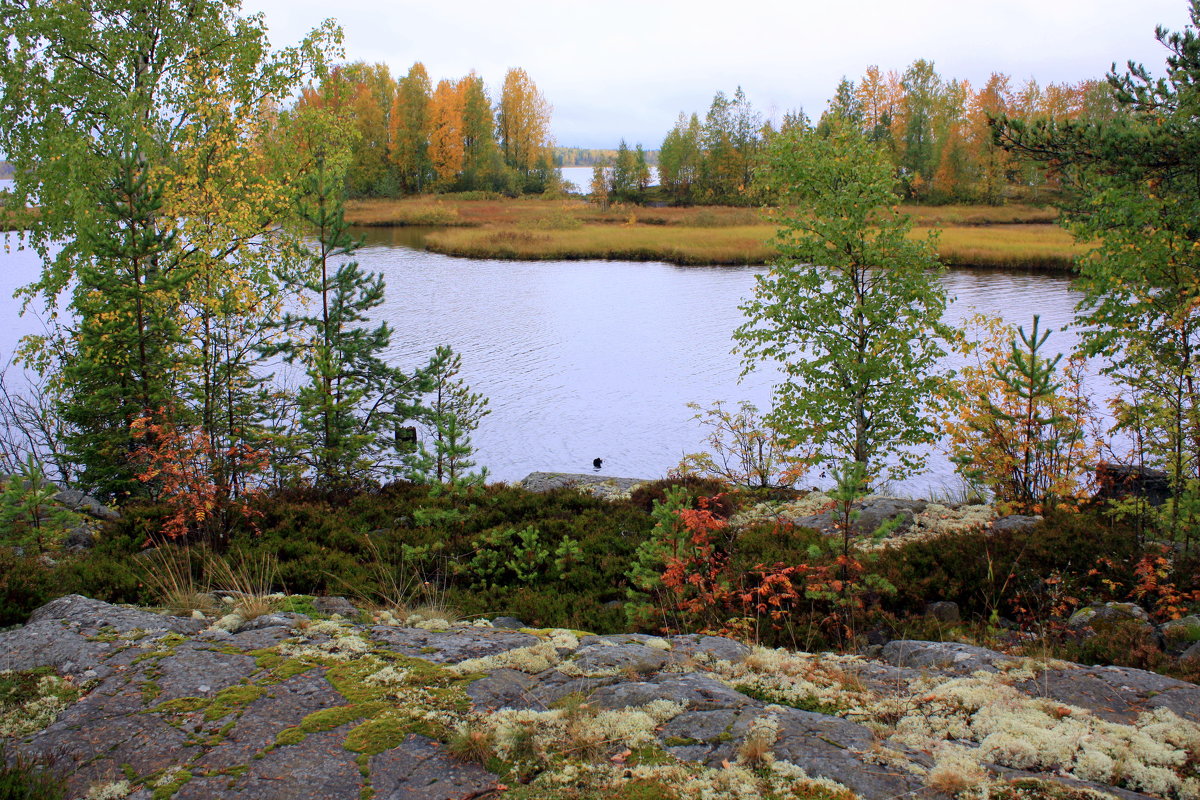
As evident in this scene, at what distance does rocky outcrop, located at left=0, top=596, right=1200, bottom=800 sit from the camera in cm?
304

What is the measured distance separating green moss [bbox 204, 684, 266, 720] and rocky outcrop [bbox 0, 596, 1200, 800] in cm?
1

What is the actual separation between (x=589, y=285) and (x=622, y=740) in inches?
1576

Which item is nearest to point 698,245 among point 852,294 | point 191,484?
point 852,294

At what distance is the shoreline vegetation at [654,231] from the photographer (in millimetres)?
47469

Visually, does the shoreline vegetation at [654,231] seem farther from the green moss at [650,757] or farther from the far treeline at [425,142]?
the green moss at [650,757]

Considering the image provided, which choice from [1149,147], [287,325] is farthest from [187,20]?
[1149,147]

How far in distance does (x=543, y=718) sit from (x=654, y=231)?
6231cm

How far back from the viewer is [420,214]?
74.4 m

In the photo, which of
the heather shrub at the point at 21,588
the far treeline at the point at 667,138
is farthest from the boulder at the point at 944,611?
the far treeline at the point at 667,138

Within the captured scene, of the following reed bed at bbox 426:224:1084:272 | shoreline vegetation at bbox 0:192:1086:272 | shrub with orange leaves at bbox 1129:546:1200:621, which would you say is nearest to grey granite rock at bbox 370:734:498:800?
shrub with orange leaves at bbox 1129:546:1200:621

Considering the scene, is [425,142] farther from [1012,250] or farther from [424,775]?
[424,775]

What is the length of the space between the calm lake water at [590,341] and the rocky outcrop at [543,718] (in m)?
10.6

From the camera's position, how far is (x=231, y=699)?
366cm

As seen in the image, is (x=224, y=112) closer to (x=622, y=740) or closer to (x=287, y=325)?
(x=287, y=325)
